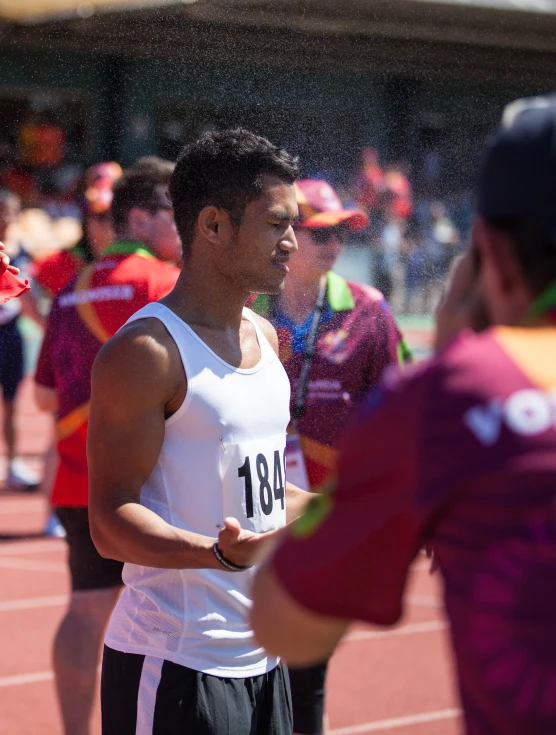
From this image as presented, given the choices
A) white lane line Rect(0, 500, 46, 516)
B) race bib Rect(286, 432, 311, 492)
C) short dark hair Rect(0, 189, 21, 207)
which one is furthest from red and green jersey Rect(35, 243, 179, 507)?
white lane line Rect(0, 500, 46, 516)

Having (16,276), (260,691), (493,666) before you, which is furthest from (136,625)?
(493,666)

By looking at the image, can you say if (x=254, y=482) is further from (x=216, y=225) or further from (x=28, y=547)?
(x=28, y=547)

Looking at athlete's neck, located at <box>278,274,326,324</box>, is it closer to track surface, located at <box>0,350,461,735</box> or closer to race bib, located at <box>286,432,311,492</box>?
race bib, located at <box>286,432,311,492</box>

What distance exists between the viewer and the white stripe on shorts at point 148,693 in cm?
245

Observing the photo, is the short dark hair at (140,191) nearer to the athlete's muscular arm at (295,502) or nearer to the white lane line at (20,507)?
the athlete's muscular arm at (295,502)

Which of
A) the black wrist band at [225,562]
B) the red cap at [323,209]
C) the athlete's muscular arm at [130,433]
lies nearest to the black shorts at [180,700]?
the athlete's muscular arm at [130,433]

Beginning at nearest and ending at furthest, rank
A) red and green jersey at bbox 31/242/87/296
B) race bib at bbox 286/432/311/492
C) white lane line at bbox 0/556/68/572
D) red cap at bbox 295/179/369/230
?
red cap at bbox 295/179/369/230 < race bib at bbox 286/432/311/492 < red and green jersey at bbox 31/242/87/296 < white lane line at bbox 0/556/68/572

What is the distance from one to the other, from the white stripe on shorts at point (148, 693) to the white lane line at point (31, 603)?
4.07 meters

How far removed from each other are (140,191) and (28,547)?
176 inches

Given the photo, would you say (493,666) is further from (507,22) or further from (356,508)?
(507,22)

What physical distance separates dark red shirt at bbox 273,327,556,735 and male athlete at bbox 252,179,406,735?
2000 millimetres

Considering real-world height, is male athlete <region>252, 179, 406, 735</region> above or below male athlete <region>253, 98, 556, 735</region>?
below

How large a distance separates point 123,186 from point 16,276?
3.84 feet

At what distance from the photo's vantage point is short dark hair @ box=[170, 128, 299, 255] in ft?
8.74
